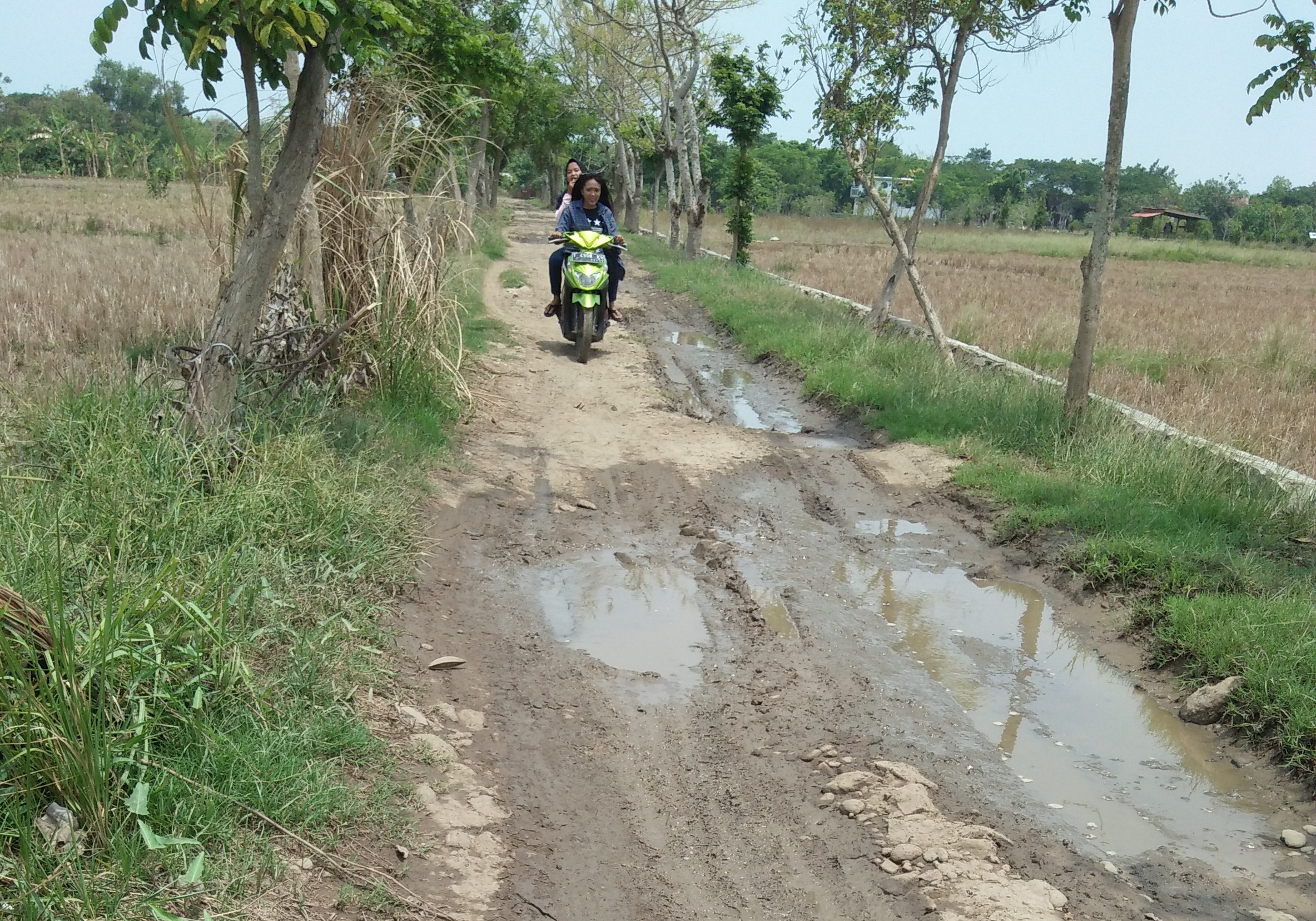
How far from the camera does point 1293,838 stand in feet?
12.7

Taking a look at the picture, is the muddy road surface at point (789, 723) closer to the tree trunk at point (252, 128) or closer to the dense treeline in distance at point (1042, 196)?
the tree trunk at point (252, 128)

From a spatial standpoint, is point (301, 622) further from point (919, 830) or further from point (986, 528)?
point (986, 528)

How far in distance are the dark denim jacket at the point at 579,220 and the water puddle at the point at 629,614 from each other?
618cm

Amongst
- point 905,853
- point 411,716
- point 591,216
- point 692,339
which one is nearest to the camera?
point 905,853

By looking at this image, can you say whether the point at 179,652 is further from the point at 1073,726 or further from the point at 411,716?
the point at 1073,726

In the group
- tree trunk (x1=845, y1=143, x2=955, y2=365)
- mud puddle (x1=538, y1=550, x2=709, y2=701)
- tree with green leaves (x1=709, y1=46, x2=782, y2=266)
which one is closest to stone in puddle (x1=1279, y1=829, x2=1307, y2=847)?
mud puddle (x1=538, y1=550, x2=709, y2=701)

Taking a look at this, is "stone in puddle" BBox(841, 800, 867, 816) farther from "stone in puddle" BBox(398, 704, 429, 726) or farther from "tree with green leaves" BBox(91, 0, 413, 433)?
"tree with green leaves" BBox(91, 0, 413, 433)

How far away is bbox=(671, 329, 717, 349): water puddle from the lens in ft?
47.1

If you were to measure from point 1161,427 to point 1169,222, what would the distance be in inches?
2630

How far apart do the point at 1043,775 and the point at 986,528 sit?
304 cm

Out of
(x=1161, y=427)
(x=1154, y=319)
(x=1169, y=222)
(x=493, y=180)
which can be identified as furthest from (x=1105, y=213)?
(x=1169, y=222)

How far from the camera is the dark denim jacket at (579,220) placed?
11.6 metres

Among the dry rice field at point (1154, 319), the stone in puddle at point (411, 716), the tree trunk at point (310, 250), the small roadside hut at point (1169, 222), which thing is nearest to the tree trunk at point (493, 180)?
the dry rice field at point (1154, 319)

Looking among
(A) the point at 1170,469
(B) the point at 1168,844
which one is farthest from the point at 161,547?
(A) the point at 1170,469
